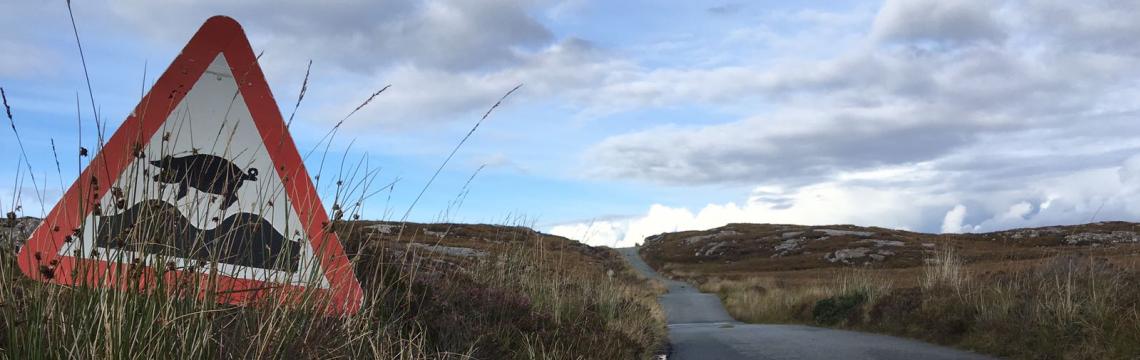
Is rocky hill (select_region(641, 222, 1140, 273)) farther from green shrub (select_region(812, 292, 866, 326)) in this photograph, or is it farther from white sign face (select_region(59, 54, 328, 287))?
white sign face (select_region(59, 54, 328, 287))

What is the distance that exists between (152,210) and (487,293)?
3.79 meters

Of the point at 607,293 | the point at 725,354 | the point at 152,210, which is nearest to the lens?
the point at 152,210

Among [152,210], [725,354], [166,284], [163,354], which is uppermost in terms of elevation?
[152,210]

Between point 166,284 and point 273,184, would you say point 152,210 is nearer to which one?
point 166,284

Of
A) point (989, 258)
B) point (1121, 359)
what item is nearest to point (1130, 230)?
point (989, 258)

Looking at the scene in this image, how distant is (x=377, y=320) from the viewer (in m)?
4.60

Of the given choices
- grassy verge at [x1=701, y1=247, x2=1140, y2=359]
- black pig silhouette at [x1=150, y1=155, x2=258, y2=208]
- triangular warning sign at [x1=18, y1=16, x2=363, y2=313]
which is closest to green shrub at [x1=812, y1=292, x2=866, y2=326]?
grassy verge at [x1=701, y1=247, x2=1140, y2=359]

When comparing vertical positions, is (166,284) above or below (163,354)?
above

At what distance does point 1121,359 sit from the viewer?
684 cm

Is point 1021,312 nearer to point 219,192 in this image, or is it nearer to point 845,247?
point 219,192

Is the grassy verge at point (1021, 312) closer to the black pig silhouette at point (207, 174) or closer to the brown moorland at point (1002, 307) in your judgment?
the brown moorland at point (1002, 307)

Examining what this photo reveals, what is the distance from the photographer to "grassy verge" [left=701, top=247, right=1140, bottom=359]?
7.76 metres

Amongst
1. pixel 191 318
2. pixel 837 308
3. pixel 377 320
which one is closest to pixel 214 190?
pixel 191 318

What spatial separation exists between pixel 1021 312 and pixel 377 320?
317 inches
